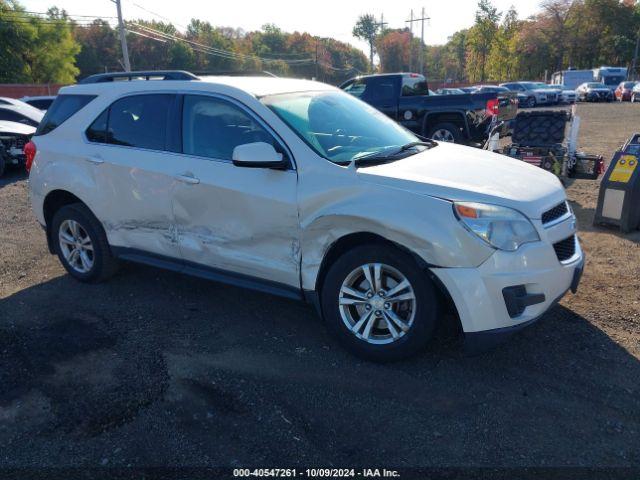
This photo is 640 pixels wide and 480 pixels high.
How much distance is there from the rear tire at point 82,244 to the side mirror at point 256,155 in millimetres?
2015

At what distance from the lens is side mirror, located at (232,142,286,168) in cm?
363

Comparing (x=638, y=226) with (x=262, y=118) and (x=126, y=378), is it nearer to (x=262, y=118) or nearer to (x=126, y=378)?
(x=262, y=118)

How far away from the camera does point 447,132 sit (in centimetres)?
1172

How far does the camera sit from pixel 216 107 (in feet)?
13.6

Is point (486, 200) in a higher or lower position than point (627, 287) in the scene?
higher

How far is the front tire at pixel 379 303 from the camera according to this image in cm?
338

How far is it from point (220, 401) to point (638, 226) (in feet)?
17.9

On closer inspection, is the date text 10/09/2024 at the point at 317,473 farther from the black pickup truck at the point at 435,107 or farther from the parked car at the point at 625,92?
the parked car at the point at 625,92

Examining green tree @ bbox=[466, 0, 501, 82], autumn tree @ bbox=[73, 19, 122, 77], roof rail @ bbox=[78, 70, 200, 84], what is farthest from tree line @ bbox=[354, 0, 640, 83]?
roof rail @ bbox=[78, 70, 200, 84]

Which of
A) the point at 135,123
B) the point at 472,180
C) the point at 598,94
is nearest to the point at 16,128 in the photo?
the point at 135,123

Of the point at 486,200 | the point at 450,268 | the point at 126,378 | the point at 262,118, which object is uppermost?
the point at 262,118

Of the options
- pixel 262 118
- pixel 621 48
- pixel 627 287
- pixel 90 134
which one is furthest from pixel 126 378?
pixel 621 48

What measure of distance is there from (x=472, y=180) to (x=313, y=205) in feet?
3.46

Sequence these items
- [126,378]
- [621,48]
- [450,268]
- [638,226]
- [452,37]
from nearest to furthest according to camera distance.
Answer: [450,268], [126,378], [638,226], [621,48], [452,37]
